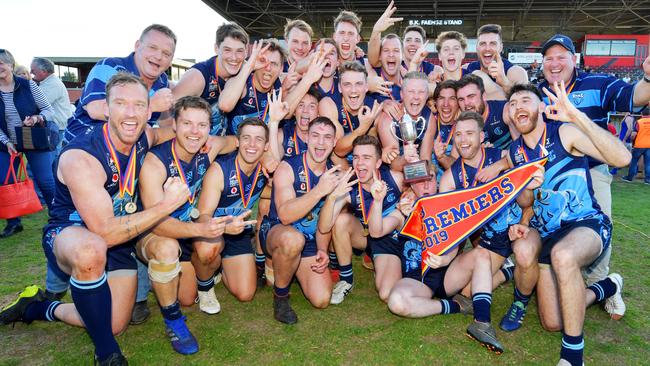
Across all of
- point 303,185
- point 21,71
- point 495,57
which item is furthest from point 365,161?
point 21,71

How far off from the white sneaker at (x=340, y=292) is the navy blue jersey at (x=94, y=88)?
2578 mm

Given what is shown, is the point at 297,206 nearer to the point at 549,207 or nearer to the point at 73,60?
the point at 549,207

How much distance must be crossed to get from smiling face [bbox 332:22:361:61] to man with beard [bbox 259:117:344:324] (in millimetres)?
1819

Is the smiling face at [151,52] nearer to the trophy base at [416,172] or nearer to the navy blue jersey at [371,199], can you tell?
the navy blue jersey at [371,199]

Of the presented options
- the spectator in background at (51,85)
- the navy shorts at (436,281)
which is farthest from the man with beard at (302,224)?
the spectator in background at (51,85)

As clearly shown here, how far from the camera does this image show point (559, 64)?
4293mm

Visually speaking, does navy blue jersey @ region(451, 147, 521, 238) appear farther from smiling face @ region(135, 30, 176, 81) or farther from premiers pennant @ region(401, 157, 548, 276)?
smiling face @ region(135, 30, 176, 81)

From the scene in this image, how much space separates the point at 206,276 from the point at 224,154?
1172mm

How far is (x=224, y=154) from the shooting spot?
13.8 feet

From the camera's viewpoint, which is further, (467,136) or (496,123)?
(496,123)

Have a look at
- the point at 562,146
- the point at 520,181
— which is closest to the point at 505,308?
the point at 520,181

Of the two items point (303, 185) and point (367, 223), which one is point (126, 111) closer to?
point (303, 185)

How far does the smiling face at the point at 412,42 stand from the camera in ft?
19.9

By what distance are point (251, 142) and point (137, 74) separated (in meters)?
1.26
